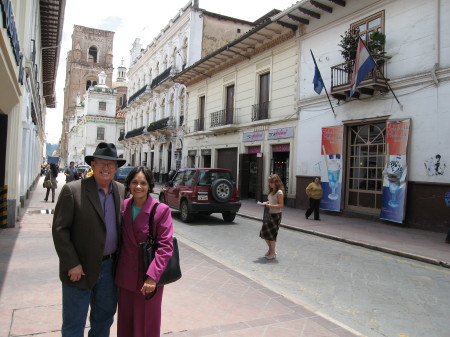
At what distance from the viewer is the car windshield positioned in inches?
447

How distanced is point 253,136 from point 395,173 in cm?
866

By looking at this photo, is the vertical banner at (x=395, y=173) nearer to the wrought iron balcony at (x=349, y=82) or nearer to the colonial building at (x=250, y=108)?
the wrought iron balcony at (x=349, y=82)

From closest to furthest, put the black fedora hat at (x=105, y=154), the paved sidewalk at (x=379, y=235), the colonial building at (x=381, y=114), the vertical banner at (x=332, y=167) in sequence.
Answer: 1. the black fedora hat at (x=105, y=154)
2. the paved sidewalk at (x=379, y=235)
3. the colonial building at (x=381, y=114)
4. the vertical banner at (x=332, y=167)

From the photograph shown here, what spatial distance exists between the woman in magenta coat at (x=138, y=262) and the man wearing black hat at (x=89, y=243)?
96mm

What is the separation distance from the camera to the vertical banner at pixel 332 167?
13688 mm

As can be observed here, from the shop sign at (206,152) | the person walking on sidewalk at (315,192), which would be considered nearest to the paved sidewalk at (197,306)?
the person walking on sidewalk at (315,192)

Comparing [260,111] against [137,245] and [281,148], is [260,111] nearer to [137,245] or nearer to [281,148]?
[281,148]

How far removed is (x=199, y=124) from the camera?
24719 mm

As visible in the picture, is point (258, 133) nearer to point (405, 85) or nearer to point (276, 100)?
point (276, 100)

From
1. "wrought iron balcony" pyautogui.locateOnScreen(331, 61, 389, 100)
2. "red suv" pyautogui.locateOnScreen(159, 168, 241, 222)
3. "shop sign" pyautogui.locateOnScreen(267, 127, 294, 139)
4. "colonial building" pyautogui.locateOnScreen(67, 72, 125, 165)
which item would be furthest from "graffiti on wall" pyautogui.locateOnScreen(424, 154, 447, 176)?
"colonial building" pyautogui.locateOnScreen(67, 72, 125, 165)

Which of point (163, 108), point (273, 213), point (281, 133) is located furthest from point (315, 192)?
point (163, 108)

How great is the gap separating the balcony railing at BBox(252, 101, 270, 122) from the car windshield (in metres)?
7.26

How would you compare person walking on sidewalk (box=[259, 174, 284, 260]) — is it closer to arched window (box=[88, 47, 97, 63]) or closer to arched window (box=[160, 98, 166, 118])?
arched window (box=[160, 98, 166, 118])

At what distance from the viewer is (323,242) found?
9078 mm
